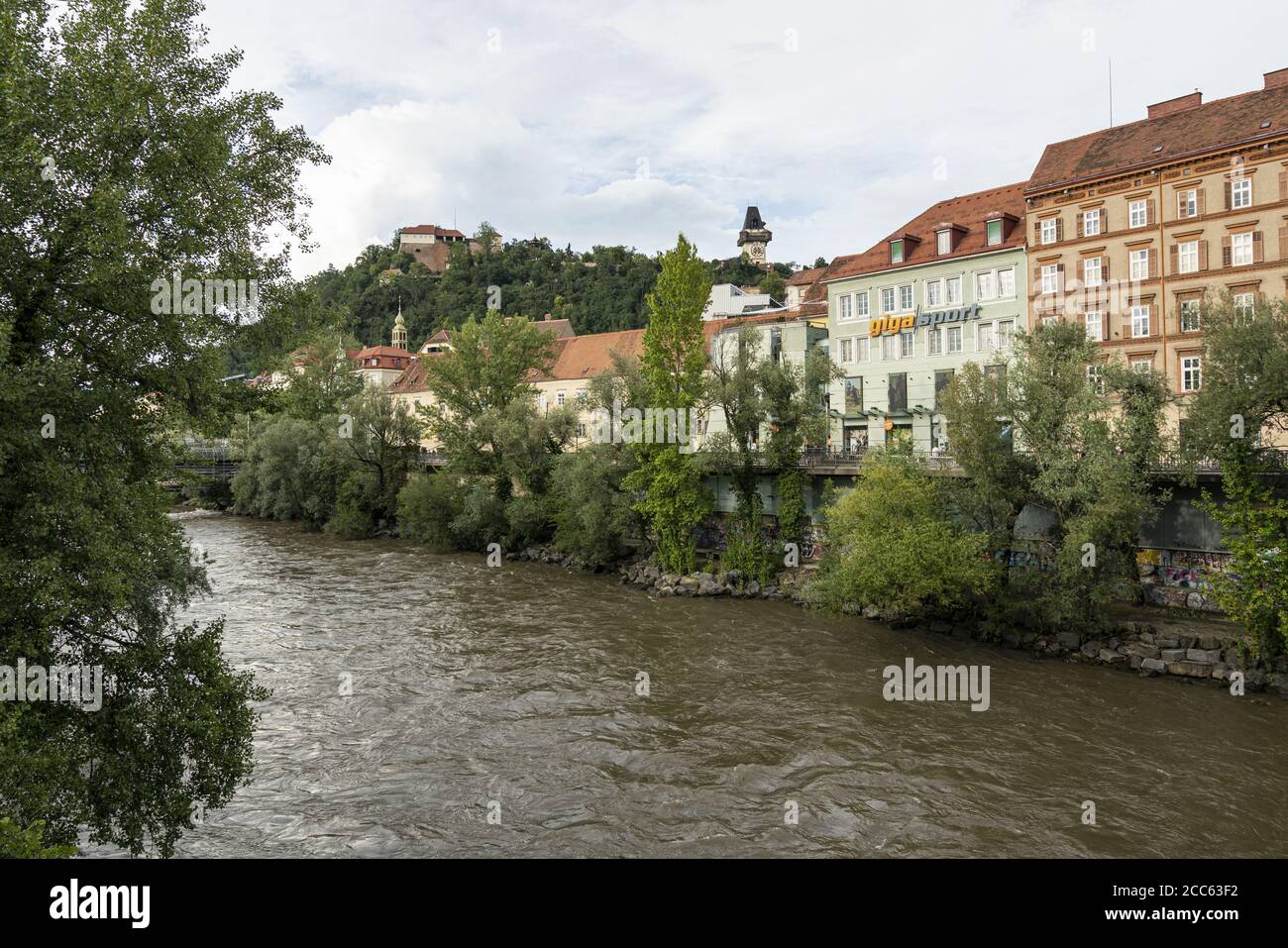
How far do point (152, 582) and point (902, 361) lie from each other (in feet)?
129

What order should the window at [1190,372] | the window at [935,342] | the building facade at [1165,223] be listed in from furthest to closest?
the window at [935,342] < the window at [1190,372] < the building facade at [1165,223]

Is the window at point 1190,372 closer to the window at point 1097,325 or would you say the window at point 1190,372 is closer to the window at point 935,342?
the window at point 1097,325

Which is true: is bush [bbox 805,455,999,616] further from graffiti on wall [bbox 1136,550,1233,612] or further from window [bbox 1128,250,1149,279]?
window [bbox 1128,250,1149,279]

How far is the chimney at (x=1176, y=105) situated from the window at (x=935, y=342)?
→ 13602mm

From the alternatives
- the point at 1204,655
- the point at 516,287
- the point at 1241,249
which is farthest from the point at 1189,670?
the point at 516,287

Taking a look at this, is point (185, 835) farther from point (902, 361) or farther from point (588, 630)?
point (902, 361)

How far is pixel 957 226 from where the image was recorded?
4481 centimetres

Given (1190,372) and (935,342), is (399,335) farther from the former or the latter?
(1190,372)

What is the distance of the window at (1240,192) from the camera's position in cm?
3509

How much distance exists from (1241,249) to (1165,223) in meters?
3.23

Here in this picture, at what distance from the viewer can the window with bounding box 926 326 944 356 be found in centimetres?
4466

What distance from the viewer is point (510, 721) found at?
814 inches

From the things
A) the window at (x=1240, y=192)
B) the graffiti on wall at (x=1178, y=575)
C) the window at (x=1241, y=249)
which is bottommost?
the graffiti on wall at (x=1178, y=575)

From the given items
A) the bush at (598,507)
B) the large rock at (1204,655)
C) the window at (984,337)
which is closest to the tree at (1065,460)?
the large rock at (1204,655)
